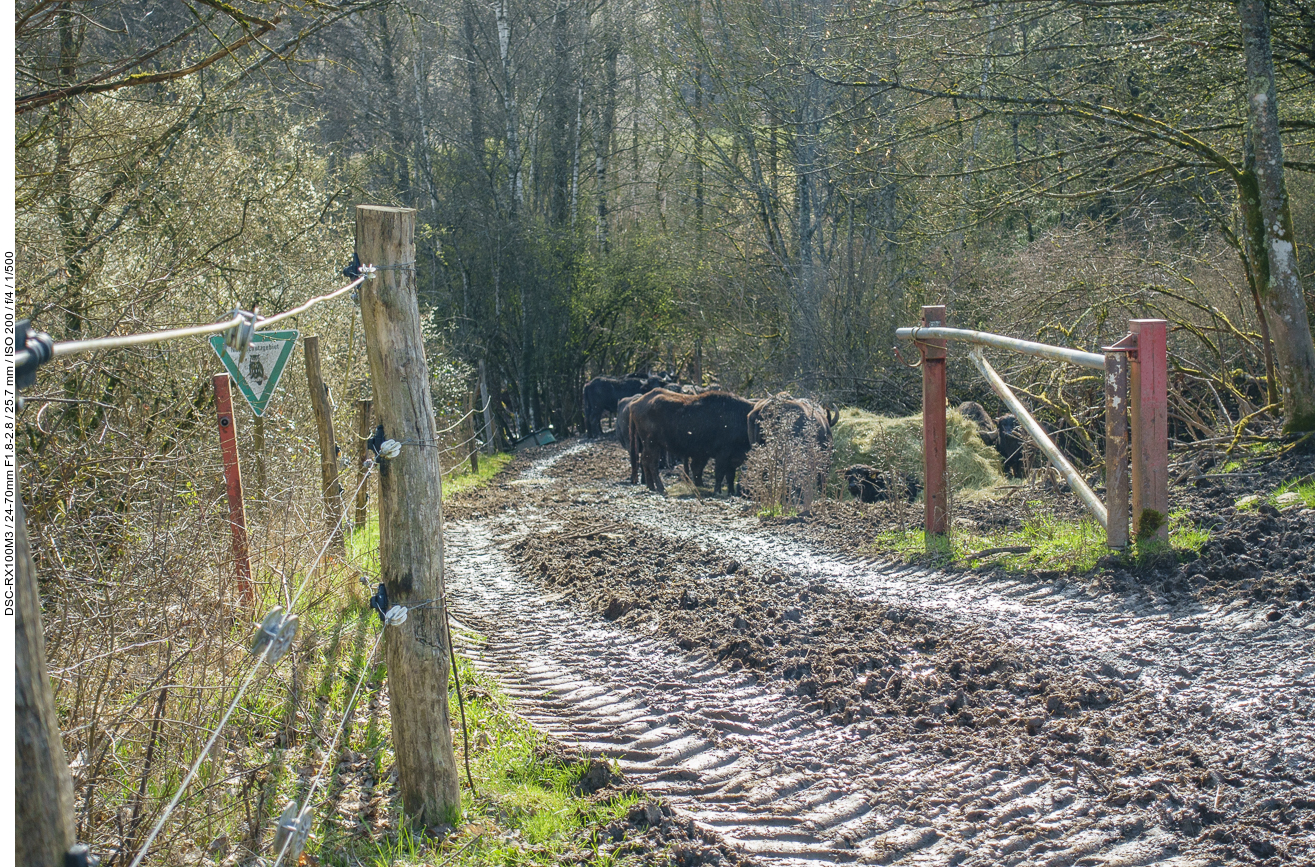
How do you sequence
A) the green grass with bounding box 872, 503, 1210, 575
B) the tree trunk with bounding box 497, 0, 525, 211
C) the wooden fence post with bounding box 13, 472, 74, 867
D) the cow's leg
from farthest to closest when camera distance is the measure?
the tree trunk with bounding box 497, 0, 525, 211 < the cow's leg < the green grass with bounding box 872, 503, 1210, 575 < the wooden fence post with bounding box 13, 472, 74, 867

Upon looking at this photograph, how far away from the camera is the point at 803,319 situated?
18641 millimetres

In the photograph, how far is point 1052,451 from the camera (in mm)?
6941

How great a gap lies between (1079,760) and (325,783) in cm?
315

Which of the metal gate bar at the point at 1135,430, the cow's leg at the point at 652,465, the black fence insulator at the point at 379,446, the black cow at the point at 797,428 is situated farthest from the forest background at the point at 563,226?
the cow's leg at the point at 652,465

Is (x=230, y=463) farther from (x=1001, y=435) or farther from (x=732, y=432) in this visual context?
(x=1001, y=435)

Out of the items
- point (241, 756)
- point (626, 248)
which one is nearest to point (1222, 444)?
point (241, 756)

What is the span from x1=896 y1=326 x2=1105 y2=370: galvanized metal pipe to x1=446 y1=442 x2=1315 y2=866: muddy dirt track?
56.1 inches

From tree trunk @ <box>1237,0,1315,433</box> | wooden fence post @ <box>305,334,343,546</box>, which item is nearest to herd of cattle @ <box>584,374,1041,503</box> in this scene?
tree trunk @ <box>1237,0,1315,433</box>

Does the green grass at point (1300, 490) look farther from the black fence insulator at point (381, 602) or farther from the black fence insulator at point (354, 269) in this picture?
the black fence insulator at point (354, 269)

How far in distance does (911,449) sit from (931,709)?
8261mm

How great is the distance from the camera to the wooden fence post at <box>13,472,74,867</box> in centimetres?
164

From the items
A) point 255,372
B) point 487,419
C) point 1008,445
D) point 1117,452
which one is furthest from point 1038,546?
point 487,419

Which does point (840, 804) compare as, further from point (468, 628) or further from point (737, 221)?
point (737, 221)

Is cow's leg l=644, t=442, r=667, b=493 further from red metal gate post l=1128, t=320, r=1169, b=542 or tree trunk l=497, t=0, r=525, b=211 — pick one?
tree trunk l=497, t=0, r=525, b=211
